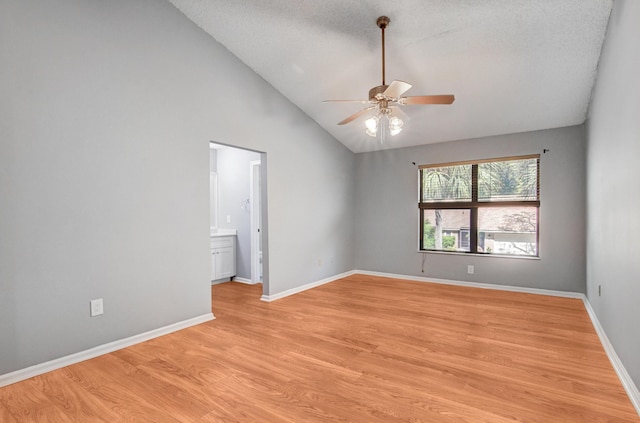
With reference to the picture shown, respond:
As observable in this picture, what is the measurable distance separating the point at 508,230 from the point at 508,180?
73 centimetres

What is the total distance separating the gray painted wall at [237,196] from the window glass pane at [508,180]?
352 cm

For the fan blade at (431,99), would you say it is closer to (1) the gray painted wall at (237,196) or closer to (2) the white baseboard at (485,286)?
(1) the gray painted wall at (237,196)

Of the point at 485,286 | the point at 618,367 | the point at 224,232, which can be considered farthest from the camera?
the point at 224,232

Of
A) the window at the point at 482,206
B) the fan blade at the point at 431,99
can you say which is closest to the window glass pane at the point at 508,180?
the window at the point at 482,206

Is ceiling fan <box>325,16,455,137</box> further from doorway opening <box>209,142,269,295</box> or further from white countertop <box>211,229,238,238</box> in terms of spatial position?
white countertop <box>211,229,238,238</box>

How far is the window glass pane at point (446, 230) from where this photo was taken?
17.4 feet

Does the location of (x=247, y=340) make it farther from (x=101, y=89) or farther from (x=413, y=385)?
(x=101, y=89)

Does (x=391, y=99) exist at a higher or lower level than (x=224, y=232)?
higher

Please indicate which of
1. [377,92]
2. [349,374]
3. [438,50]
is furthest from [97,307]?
[438,50]

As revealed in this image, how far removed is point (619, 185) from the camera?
7.88 ft

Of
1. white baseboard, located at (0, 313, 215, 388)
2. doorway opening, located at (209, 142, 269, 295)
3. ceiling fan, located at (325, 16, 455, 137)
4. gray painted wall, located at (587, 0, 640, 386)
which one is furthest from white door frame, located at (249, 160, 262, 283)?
gray painted wall, located at (587, 0, 640, 386)

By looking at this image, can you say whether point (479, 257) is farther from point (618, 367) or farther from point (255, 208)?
point (255, 208)

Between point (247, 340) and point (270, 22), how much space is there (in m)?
3.04

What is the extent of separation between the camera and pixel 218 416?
1.90 m
